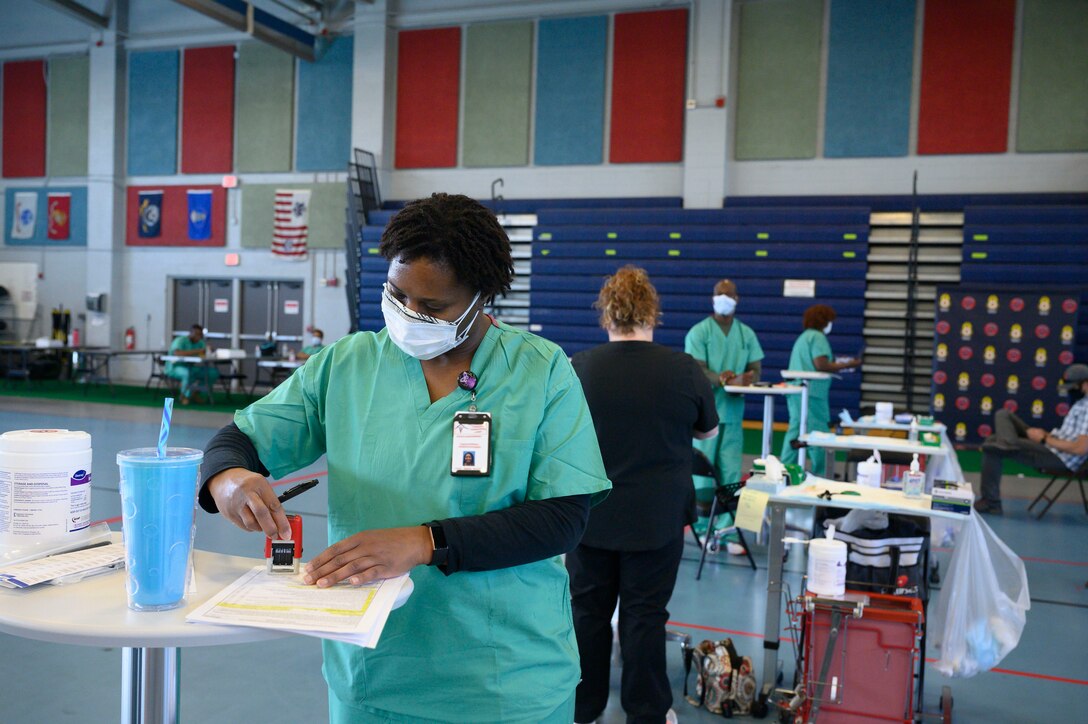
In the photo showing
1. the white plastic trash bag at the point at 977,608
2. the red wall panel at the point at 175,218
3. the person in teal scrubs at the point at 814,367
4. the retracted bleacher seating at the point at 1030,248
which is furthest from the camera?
the red wall panel at the point at 175,218

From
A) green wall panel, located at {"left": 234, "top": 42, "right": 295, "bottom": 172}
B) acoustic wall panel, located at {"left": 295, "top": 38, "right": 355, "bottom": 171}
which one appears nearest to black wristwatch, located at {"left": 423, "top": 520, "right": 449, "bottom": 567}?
acoustic wall panel, located at {"left": 295, "top": 38, "right": 355, "bottom": 171}

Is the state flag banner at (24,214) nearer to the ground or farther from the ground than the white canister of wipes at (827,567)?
farther from the ground

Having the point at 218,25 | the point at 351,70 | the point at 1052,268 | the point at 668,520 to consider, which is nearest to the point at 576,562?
the point at 668,520

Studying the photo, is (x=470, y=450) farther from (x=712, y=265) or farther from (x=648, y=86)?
(x=648, y=86)

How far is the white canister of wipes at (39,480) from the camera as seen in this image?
1.35m

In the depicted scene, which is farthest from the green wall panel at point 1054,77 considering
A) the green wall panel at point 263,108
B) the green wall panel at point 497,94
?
the green wall panel at point 263,108

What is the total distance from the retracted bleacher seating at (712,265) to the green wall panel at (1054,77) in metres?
2.27

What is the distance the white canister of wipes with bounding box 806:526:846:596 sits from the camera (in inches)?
114

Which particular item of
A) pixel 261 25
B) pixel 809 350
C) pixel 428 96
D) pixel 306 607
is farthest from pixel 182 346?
pixel 306 607

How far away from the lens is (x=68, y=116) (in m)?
16.2

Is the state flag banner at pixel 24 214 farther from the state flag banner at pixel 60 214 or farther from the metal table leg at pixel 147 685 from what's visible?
the metal table leg at pixel 147 685

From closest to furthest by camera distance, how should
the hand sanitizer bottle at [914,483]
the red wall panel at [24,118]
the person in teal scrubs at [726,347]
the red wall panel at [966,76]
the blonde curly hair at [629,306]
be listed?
the blonde curly hair at [629,306] < the hand sanitizer bottle at [914,483] < the person in teal scrubs at [726,347] < the red wall panel at [966,76] < the red wall panel at [24,118]

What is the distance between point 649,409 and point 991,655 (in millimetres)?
1549

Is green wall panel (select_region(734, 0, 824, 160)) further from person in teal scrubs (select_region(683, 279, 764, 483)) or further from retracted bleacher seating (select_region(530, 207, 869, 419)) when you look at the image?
person in teal scrubs (select_region(683, 279, 764, 483))
